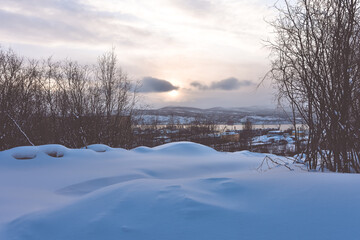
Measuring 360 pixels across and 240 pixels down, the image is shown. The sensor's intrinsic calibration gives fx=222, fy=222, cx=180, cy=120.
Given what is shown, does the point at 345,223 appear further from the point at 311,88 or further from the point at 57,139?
the point at 57,139

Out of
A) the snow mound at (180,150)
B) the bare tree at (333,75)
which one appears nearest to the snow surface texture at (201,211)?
the bare tree at (333,75)

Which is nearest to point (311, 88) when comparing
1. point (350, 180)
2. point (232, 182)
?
point (350, 180)

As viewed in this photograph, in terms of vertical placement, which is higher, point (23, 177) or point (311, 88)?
point (311, 88)

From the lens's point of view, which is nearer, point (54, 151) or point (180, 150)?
point (54, 151)

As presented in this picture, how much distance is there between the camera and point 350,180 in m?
2.12

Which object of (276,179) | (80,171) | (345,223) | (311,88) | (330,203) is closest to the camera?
(345,223)

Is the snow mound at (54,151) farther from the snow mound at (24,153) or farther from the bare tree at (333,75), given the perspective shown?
the bare tree at (333,75)

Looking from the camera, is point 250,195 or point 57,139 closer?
point 250,195

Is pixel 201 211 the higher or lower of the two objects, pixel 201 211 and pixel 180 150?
the higher

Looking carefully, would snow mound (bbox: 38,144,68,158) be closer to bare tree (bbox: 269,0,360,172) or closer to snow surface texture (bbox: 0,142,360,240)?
snow surface texture (bbox: 0,142,360,240)

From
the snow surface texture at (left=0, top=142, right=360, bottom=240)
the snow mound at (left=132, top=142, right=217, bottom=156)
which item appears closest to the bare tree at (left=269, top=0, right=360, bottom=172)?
the snow surface texture at (left=0, top=142, right=360, bottom=240)

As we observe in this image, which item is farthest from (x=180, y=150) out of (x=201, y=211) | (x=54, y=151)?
(x=201, y=211)

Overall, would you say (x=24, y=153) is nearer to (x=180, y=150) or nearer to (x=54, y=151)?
(x=54, y=151)

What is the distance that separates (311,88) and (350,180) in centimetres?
185
